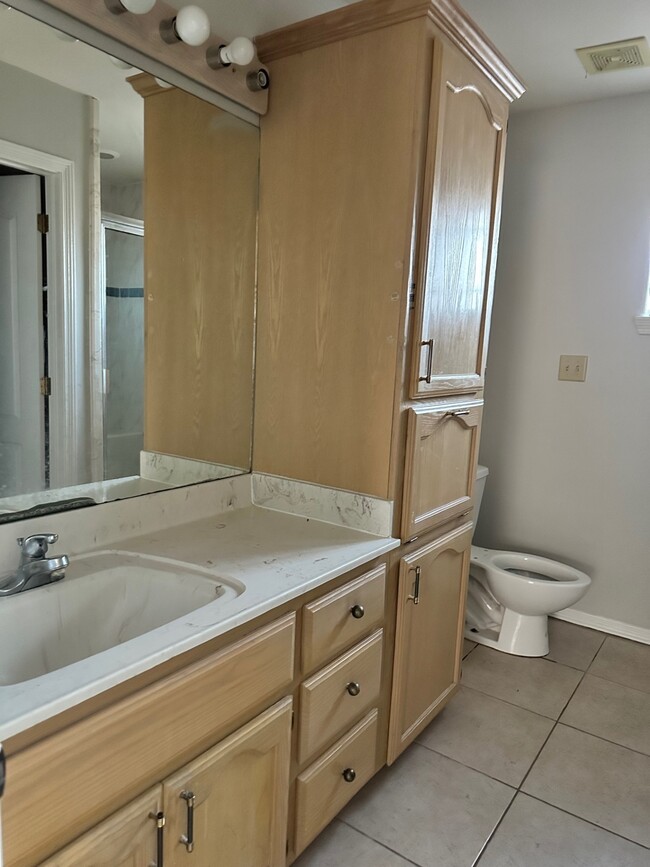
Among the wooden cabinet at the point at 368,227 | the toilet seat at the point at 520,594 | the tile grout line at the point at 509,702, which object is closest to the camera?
the wooden cabinet at the point at 368,227

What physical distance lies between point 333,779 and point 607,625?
1.80 meters

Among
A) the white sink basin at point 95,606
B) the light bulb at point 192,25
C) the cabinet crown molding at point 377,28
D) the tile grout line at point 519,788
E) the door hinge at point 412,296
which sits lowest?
the tile grout line at point 519,788

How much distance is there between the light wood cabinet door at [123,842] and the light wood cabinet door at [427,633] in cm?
83

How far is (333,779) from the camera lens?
4.84 feet

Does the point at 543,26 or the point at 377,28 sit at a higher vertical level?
the point at 543,26

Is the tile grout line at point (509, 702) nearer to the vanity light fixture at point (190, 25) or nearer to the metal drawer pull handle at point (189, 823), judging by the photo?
the metal drawer pull handle at point (189, 823)

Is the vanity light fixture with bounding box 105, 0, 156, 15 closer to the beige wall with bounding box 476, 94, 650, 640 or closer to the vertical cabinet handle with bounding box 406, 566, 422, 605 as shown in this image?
the vertical cabinet handle with bounding box 406, 566, 422, 605

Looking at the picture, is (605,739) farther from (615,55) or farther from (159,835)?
(615,55)

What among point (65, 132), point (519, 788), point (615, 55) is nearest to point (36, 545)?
point (65, 132)

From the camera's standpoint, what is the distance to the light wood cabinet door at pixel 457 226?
5.04ft

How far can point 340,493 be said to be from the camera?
1667 millimetres

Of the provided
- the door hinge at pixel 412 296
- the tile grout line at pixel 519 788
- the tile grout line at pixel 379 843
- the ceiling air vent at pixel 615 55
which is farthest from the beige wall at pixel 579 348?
the tile grout line at pixel 379 843

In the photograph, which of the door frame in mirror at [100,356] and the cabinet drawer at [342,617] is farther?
the door frame in mirror at [100,356]

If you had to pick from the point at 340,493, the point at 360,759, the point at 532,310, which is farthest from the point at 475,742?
the point at 532,310
